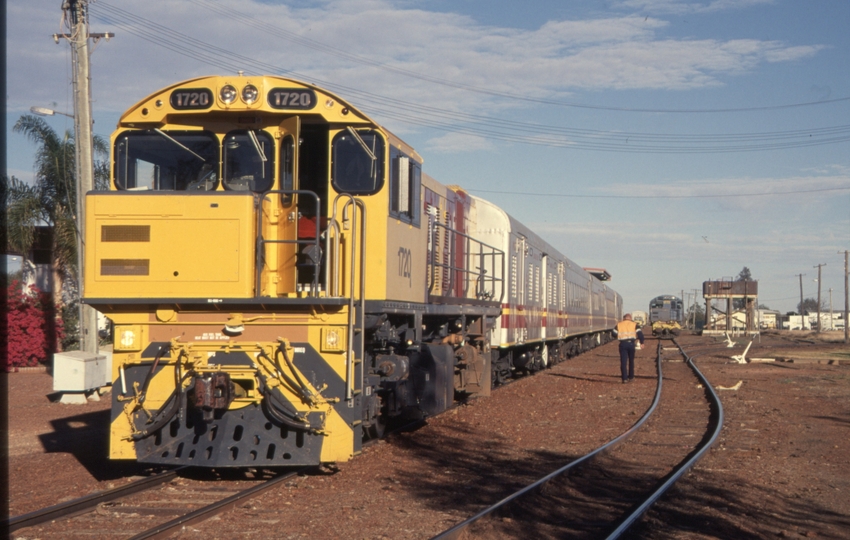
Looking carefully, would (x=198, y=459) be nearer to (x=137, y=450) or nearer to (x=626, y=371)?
(x=137, y=450)

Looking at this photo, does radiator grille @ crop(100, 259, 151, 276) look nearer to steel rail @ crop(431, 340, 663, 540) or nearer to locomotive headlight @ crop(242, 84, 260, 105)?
locomotive headlight @ crop(242, 84, 260, 105)

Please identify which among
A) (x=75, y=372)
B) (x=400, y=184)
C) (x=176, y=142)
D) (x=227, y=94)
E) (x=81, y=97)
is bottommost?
(x=75, y=372)

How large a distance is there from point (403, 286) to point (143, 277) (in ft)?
9.18

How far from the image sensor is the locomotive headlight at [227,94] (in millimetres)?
8109

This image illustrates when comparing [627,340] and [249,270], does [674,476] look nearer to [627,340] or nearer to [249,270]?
[249,270]

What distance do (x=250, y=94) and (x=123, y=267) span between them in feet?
6.61

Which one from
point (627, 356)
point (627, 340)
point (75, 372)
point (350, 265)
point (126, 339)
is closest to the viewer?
point (126, 339)

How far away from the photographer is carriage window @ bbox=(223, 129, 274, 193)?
329 inches

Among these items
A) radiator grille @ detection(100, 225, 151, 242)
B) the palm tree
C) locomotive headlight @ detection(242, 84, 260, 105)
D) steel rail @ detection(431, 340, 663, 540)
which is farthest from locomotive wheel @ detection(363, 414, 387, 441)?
the palm tree

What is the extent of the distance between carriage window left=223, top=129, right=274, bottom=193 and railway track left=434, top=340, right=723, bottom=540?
152 inches

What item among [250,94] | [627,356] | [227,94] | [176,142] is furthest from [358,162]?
[627,356]

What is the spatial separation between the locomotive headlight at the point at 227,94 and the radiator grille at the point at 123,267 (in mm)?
1699

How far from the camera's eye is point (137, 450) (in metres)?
7.75

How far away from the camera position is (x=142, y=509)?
22.8 feet
